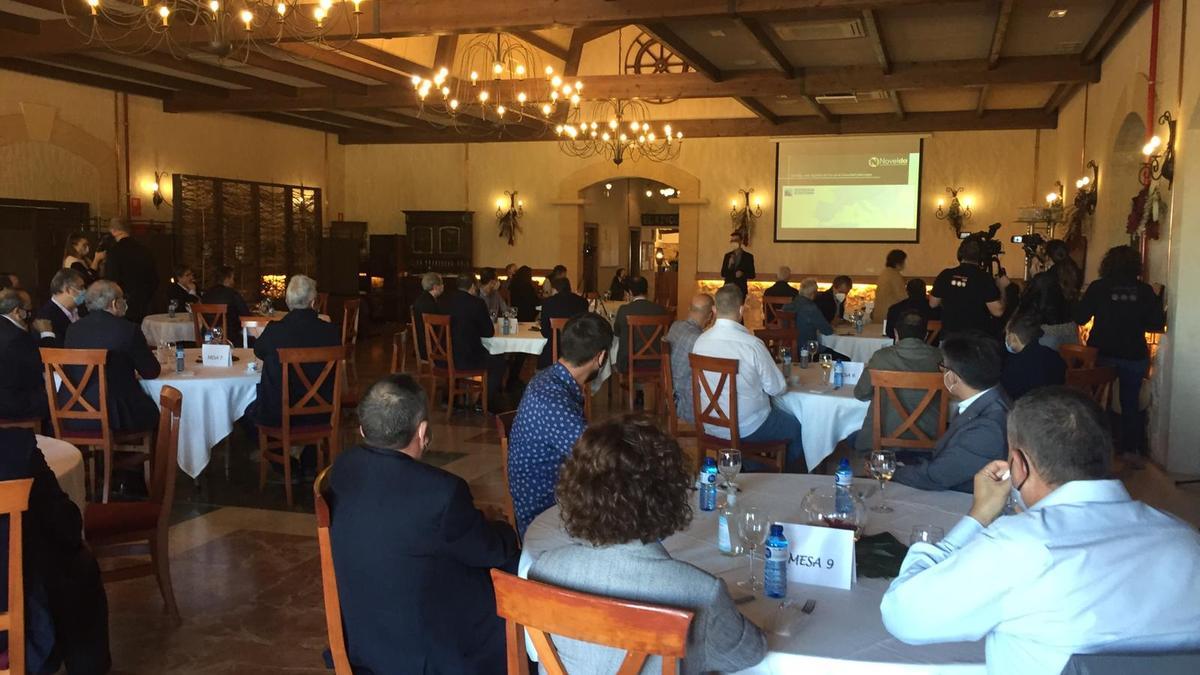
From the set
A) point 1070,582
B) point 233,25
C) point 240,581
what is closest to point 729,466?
point 1070,582

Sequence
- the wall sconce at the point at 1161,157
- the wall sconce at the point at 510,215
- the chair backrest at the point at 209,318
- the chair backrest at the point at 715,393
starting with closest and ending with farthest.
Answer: the chair backrest at the point at 715,393 → the wall sconce at the point at 1161,157 → the chair backrest at the point at 209,318 → the wall sconce at the point at 510,215

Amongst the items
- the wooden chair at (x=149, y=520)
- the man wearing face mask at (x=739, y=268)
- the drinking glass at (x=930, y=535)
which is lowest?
the wooden chair at (x=149, y=520)

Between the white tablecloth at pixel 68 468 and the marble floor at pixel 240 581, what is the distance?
1.99 feet

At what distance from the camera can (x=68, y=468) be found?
3.37 metres

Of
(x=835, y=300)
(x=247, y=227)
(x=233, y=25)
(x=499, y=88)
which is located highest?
(x=233, y=25)

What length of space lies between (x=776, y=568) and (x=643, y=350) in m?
6.20

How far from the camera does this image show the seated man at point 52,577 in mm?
2586

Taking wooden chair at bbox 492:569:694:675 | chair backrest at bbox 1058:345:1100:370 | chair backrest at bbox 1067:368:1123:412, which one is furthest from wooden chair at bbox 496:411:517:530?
chair backrest at bbox 1058:345:1100:370

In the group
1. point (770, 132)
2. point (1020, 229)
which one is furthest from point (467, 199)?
point (1020, 229)

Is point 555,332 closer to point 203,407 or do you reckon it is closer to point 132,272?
point 203,407

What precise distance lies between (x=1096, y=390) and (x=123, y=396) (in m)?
5.27

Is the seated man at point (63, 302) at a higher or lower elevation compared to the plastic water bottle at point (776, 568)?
higher

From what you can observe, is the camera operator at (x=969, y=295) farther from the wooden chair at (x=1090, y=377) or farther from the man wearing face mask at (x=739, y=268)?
the man wearing face mask at (x=739, y=268)

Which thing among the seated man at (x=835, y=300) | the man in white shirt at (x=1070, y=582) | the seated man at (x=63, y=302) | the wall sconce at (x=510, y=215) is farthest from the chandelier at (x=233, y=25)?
the wall sconce at (x=510, y=215)
